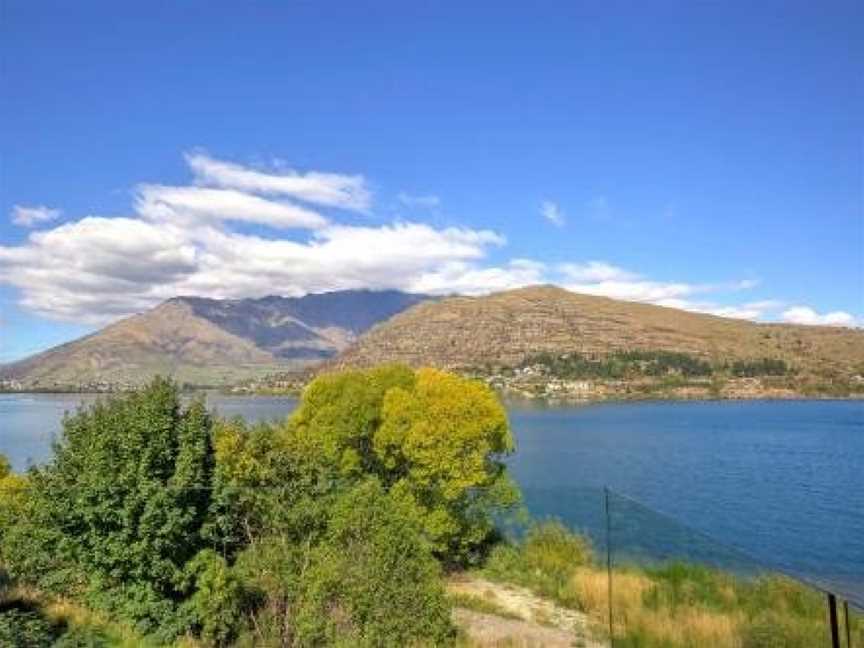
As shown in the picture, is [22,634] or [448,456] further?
[448,456]

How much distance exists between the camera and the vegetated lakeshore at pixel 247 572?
10.8m

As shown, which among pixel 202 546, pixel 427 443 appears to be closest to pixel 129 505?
pixel 202 546

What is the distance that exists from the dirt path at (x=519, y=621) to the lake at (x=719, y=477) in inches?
267

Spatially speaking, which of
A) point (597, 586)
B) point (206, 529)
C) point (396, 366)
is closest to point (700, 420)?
point (396, 366)

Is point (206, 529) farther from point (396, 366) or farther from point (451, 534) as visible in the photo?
point (396, 366)

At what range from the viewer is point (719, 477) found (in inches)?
3034

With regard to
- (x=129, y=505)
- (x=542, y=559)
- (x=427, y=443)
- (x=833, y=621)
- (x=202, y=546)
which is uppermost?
(x=833, y=621)

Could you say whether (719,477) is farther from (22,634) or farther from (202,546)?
(22,634)

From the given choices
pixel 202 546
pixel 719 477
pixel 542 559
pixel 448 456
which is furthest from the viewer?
pixel 719 477

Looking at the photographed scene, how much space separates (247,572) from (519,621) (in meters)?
11.6

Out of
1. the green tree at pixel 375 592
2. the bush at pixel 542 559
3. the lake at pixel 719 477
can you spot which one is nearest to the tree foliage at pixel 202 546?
the green tree at pixel 375 592

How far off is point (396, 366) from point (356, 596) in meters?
28.4

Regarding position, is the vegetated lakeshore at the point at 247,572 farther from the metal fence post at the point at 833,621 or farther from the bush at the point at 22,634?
the metal fence post at the point at 833,621

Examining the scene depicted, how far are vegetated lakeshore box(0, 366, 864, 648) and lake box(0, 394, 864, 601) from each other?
1203mm
